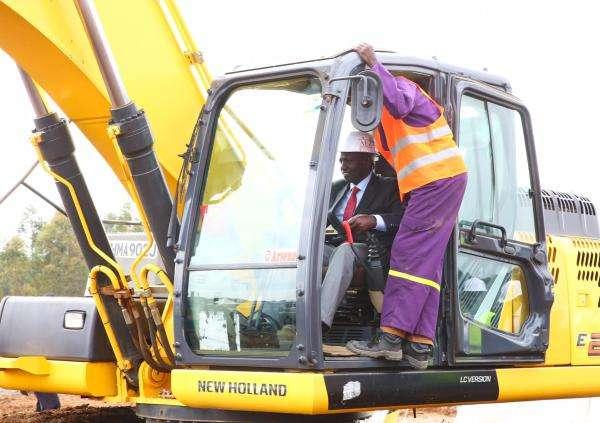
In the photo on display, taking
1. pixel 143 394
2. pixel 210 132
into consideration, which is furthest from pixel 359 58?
pixel 143 394

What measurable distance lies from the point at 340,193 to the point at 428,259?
0.87m

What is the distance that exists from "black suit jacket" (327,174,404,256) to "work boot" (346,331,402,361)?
1.73 feet

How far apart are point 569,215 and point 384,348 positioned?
8.37 feet

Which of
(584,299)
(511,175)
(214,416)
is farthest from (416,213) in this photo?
(584,299)

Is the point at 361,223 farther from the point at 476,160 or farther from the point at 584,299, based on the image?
the point at 584,299

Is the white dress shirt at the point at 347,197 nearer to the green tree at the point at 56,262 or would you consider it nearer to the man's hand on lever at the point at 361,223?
the man's hand on lever at the point at 361,223

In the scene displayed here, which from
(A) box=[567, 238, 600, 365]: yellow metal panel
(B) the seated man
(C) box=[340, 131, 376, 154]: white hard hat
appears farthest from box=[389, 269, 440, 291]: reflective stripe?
(A) box=[567, 238, 600, 365]: yellow metal panel

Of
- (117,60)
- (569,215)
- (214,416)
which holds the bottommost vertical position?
(214,416)

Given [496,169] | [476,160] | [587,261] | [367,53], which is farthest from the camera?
[587,261]

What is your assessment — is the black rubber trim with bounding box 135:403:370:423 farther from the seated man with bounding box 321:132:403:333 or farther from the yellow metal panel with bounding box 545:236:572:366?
the yellow metal panel with bounding box 545:236:572:366

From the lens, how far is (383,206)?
19.0ft

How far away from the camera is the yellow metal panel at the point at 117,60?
5363 mm

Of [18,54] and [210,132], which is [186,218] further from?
[18,54]

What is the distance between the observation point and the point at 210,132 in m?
5.63
